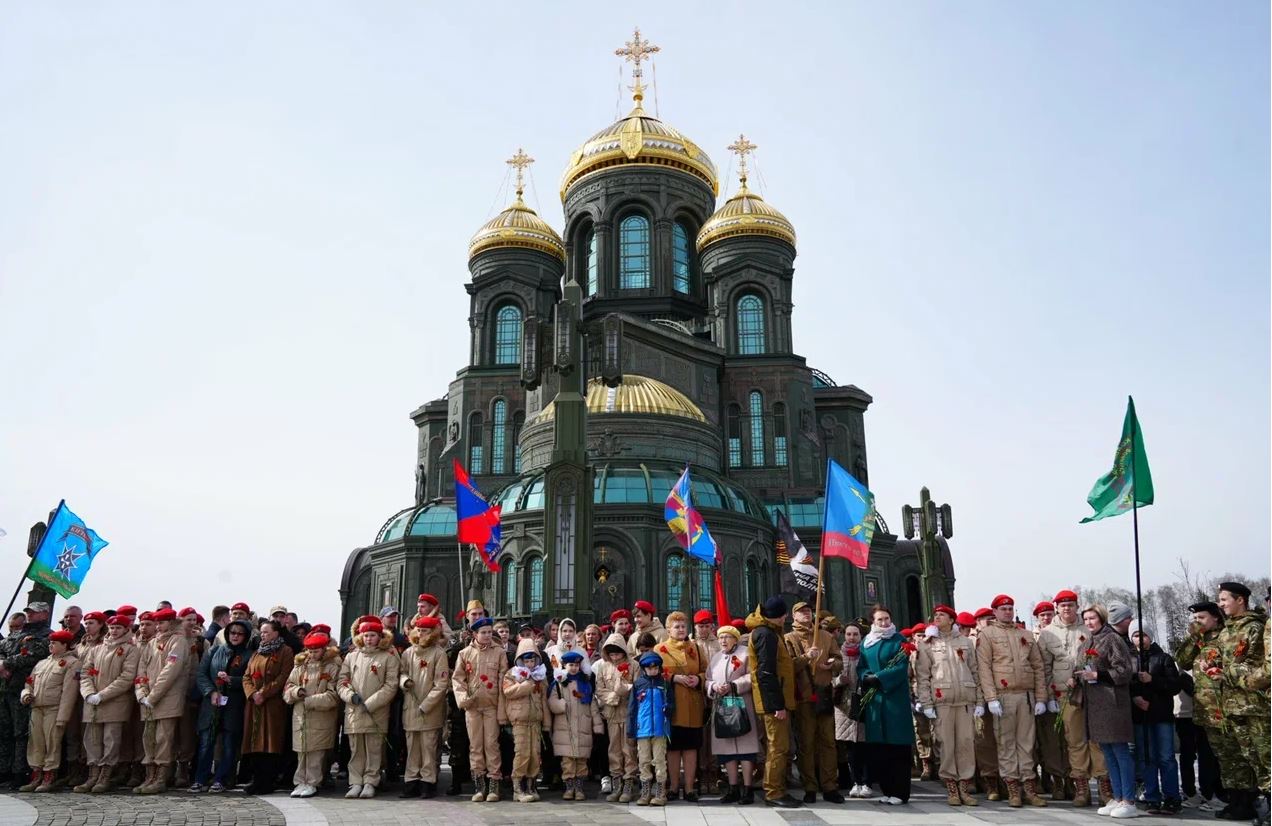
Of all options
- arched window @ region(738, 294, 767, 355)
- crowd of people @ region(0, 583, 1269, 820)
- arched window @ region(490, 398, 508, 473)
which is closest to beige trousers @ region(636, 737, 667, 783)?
crowd of people @ region(0, 583, 1269, 820)

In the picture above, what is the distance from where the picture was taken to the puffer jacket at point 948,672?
1014 centimetres

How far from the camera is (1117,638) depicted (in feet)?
31.5

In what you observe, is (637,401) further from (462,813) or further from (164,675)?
(462,813)

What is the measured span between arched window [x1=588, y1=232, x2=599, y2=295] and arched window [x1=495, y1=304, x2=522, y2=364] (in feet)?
14.0

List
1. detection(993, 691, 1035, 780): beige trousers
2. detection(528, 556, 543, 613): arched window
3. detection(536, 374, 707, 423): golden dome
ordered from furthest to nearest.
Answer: detection(536, 374, 707, 423): golden dome < detection(528, 556, 543, 613): arched window < detection(993, 691, 1035, 780): beige trousers

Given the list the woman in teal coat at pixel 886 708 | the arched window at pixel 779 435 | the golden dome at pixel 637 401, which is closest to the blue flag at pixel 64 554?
the woman in teal coat at pixel 886 708

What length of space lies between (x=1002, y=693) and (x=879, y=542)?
31507 mm

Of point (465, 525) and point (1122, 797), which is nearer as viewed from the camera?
point (1122, 797)

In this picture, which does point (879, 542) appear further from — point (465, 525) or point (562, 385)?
point (465, 525)

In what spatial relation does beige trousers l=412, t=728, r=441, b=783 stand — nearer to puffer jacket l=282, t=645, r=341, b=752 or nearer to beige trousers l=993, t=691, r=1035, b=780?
puffer jacket l=282, t=645, r=341, b=752

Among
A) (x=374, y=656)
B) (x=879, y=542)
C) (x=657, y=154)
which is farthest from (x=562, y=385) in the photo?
(x=657, y=154)

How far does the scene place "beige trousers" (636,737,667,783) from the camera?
9719mm

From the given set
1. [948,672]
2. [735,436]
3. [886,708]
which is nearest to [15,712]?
[886,708]

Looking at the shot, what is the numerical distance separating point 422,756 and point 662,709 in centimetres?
248
